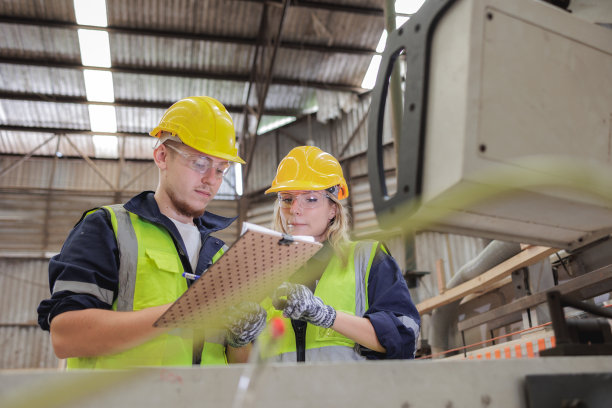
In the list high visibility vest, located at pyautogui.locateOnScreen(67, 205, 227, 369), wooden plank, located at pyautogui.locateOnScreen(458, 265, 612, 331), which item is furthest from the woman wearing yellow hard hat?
wooden plank, located at pyautogui.locateOnScreen(458, 265, 612, 331)

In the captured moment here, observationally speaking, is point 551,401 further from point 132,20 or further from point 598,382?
point 132,20

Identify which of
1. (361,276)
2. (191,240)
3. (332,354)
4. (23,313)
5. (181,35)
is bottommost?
Answer: (332,354)

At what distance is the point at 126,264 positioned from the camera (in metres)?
1.87

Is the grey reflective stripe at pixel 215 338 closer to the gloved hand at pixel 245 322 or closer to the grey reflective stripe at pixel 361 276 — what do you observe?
the gloved hand at pixel 245 322

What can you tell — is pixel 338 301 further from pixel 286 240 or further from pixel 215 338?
pixel 286 240

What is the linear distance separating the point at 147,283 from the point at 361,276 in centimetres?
94

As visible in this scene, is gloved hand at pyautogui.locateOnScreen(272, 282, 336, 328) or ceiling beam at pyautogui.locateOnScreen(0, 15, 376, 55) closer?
gloved hand at pyautogui.locateOnScreen(272, 282, 336, 328)

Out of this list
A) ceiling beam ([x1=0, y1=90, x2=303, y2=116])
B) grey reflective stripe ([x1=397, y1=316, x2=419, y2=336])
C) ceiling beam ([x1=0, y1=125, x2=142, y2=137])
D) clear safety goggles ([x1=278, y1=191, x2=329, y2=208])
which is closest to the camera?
grey reflective stripe ([x1=397, y1=316, x2=419, y2=336])

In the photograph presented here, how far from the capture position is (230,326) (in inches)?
74.4

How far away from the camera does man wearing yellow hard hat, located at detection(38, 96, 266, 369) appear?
1.62 meters

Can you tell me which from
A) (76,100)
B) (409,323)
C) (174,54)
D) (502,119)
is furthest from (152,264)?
(76,100)

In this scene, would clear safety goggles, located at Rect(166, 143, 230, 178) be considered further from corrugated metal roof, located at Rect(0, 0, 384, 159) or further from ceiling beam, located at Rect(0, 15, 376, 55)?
ceiling beam, located at Rect(0, 15, 376, 55)

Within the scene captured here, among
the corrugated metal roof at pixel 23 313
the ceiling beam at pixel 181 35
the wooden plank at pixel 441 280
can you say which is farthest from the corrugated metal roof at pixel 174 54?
the wooden plank at pixel 441 280

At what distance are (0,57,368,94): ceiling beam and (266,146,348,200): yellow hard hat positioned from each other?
9015 millimetres
